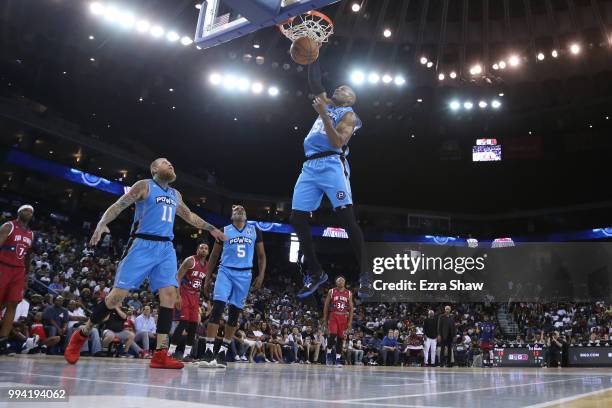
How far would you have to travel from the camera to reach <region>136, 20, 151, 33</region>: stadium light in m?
20.8

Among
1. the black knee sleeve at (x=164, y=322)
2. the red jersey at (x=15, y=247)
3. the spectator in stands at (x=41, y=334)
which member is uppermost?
the red jersey at (x=15, y=247)

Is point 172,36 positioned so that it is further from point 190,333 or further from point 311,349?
point 190,333

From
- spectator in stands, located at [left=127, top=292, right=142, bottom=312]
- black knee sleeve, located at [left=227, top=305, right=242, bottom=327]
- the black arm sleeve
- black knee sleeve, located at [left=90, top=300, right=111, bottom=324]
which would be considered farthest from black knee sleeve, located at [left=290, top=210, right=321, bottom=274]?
spectator in stands, located at [left=127, top=292, right=142, bottom=312]

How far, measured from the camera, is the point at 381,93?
85.3 feet

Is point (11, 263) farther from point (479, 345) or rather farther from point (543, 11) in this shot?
point (543, 11)

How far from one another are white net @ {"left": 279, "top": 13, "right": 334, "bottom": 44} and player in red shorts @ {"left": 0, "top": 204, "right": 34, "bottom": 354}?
4.37m

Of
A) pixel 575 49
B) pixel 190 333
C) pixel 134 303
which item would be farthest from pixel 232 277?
pixel 575 49

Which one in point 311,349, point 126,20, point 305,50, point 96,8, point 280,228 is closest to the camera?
point 305,50

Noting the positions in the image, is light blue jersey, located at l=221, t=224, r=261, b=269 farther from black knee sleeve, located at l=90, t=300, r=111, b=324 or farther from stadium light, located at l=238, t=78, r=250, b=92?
stadium light, located at l=238, t=78, r=250, b=92

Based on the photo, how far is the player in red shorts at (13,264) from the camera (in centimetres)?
696

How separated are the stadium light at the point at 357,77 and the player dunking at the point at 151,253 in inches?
804

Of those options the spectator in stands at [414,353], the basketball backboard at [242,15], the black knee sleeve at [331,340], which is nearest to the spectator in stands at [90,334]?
the black knee sleeve at [331,340]

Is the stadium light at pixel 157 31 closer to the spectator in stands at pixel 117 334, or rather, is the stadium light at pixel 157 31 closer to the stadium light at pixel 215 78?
the stadium light at pixel 215 78

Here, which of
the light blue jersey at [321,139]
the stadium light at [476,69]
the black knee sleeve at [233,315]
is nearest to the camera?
the light blue jersey at [321,139]
